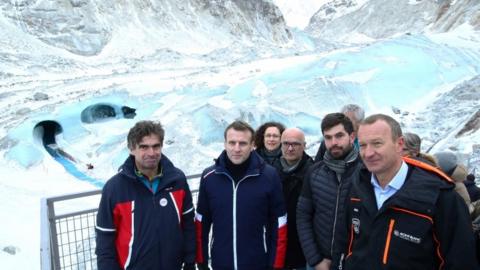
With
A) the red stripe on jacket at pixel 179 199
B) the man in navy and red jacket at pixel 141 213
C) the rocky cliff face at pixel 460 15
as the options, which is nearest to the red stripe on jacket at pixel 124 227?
the man in navy and red jacket at pixel 141 213

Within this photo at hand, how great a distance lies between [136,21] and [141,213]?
3875 centimetres

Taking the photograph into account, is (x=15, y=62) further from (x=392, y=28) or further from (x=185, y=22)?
(x=392, y=28)

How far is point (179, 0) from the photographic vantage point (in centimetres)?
4322

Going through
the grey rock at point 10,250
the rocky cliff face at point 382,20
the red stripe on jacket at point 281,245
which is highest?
the rocky cliff face at point 382,20

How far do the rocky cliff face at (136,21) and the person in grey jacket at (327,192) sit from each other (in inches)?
1348

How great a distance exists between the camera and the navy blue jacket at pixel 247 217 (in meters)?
2.58

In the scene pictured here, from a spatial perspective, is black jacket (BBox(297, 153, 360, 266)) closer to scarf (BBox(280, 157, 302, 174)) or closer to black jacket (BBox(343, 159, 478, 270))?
scarf (BBox(280, 157, 302, 174))

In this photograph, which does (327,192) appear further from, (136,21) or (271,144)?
(136,21)

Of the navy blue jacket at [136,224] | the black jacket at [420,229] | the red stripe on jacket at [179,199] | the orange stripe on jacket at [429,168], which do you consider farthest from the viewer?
the red stripe on jacket at [179,199]

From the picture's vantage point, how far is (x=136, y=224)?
245cm

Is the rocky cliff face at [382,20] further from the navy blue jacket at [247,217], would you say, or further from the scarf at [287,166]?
the navy blue jacket at [247,217]

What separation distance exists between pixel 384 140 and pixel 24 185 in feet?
30.1

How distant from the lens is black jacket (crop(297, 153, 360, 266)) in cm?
244

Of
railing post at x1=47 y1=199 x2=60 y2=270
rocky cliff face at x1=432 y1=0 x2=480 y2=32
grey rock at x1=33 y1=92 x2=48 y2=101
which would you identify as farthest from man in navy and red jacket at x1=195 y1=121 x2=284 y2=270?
rocky cliff face at x1=432 y1=0 x2=480 y2=32
